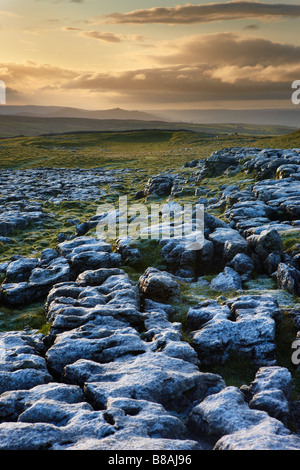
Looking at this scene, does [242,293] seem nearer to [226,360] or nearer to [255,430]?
[226,360]

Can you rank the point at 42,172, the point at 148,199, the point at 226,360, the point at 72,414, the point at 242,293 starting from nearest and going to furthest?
the point at 72,414 < the point at 226,360 < the point at 242,293 < the point at 148,199 < the point at 42,172

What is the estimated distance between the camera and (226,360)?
54.0 feet

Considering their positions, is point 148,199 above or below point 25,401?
above

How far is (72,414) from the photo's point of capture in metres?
11.5

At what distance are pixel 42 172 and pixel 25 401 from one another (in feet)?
265

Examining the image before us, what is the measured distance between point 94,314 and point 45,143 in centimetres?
17043

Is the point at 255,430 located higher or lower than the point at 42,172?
lower

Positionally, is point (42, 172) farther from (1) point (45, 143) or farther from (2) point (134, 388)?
(1) point (45, 143)

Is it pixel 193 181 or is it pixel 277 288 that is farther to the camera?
pixel 193 181

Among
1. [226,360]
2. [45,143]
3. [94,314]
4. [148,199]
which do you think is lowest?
[226,360]

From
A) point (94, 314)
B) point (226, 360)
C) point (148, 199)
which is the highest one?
point (148, 199)

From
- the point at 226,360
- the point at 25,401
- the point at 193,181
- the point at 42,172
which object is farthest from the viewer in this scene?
the point at 42,172
